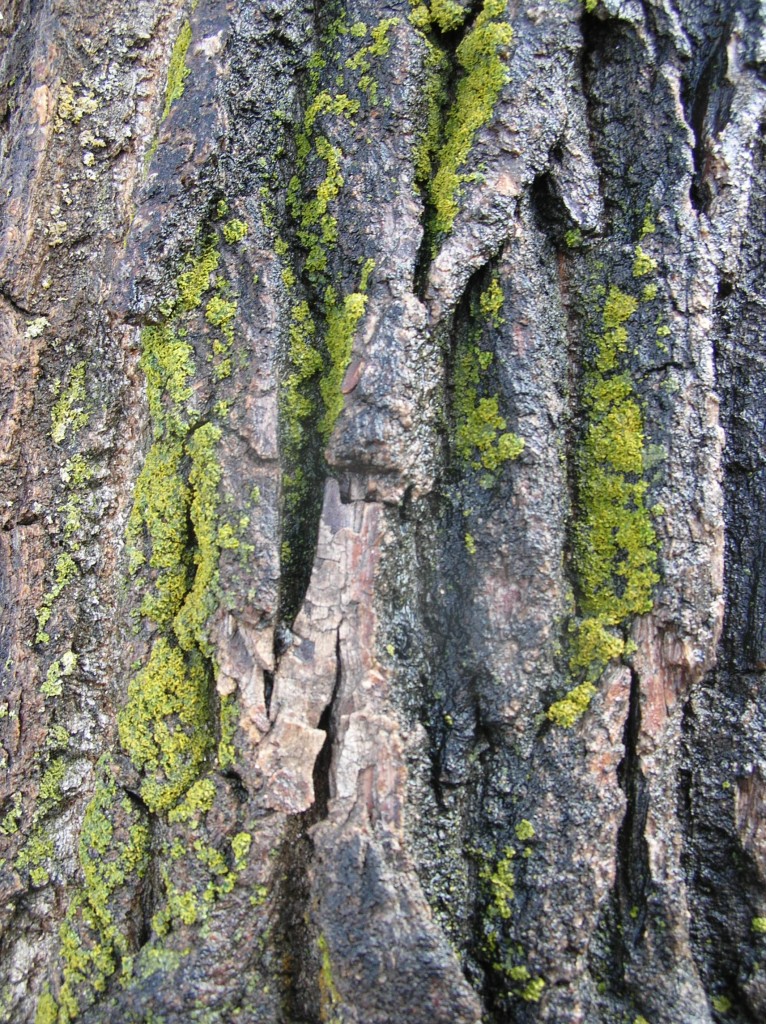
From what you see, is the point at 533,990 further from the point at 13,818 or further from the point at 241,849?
the point at 13,818

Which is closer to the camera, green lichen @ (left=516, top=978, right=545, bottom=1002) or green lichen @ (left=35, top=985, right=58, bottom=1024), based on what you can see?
green lichen @ (left=516, top=978, right=545, bottom=1002)

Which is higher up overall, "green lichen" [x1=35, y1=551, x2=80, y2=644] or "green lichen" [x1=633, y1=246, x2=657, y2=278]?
"green lichen" [x1=633, y1=246, x2=657, y2=278]

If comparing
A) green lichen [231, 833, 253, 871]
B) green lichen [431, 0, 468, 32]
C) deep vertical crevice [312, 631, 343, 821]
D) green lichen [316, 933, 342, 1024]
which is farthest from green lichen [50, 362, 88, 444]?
green lichen [316, 933, 342, 1024]

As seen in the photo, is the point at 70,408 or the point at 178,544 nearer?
the point at 178,544

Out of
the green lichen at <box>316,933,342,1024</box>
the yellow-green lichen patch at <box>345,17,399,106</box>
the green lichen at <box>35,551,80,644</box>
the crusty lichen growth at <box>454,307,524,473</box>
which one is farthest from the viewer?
the green lichen at <box>35,551,80,644</box>

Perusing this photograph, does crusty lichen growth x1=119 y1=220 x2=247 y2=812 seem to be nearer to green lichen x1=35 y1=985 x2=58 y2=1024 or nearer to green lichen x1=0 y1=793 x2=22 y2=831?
green lichen x1=0 y1=793 x2=22 y2=831

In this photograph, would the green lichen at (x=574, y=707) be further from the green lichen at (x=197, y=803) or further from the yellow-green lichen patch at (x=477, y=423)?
the green lichen at (x=197, y=803)

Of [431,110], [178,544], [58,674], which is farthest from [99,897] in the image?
[431,110]
